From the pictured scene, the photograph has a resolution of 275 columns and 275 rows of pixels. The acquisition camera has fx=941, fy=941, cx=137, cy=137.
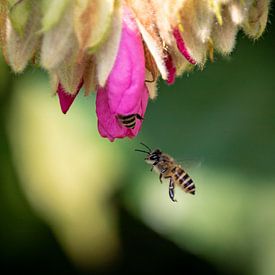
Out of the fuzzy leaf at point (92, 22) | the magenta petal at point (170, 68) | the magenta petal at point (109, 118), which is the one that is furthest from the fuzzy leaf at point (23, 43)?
the magenta petal at point (170, 68)

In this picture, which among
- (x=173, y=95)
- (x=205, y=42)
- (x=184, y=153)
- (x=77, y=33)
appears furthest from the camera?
(x=173, y=95)

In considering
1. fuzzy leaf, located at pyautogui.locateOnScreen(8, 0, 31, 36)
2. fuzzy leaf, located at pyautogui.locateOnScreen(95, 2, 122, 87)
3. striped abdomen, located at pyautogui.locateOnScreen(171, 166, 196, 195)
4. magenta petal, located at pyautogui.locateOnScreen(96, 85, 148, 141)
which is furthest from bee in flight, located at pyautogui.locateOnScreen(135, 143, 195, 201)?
fuzzy leaf, located at pyautogui.locateOnScreen(8, 0, 31, 36)

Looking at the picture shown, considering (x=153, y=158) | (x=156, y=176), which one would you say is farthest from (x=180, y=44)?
(x=156, y=176)

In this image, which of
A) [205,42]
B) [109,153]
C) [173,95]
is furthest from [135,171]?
[205,42]

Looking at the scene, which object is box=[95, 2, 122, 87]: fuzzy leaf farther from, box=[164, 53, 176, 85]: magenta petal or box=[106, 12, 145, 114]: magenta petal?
box=[164, 53, 176, 85]: magenta petal

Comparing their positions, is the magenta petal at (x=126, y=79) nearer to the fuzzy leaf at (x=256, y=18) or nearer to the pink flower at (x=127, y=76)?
the pink flower at (x=127, y=76)

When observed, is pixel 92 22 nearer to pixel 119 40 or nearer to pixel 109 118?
pixel 119 40

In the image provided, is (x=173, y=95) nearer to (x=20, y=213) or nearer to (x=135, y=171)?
(x=135, y=171)
